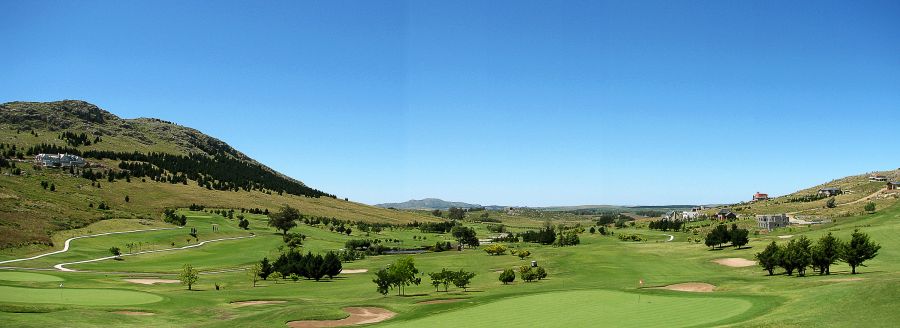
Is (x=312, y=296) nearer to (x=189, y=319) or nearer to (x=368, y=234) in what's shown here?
(x=189, y=319)

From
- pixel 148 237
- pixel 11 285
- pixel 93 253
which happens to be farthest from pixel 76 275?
pixel 148 237

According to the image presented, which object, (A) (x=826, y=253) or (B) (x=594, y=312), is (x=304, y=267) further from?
(A) (x=826, y=253)

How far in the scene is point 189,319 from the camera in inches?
1543

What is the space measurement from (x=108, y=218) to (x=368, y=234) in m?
64.4

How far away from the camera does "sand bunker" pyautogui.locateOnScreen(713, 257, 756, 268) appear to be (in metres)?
70.0

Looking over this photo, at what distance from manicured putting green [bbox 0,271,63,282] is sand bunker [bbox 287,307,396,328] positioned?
117ft

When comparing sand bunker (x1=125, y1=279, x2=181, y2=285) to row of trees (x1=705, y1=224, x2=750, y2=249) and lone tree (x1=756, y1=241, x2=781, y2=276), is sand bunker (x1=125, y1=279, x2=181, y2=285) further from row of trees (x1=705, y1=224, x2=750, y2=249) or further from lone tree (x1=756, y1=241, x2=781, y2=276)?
row of trees (x1=705, y1=224, x2=750, y2=249)

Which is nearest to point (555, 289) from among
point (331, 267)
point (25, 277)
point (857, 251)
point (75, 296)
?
point (857, 251)

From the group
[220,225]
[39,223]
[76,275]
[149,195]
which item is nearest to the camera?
[76,275]

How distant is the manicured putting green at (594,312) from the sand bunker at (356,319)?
13.8ft

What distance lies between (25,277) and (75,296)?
19.0 meters

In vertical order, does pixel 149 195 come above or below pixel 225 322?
above

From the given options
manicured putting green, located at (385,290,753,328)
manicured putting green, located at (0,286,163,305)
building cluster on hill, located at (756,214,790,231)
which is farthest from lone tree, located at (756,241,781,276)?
building cluster on hill, located at (756,214,790,231)

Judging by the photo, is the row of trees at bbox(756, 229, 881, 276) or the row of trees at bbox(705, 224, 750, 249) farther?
the row of trees at bbox(705, 224, 750, 249)
